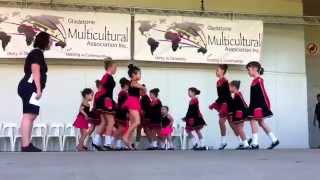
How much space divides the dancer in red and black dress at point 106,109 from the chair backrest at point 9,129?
8.78 feet

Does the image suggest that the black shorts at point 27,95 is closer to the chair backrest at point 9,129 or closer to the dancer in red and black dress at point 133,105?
the dancer in red and black dress at point 133,105

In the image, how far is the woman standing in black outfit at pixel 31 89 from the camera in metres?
9.66

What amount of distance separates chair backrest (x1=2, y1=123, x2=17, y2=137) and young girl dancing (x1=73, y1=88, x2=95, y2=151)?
1723mm

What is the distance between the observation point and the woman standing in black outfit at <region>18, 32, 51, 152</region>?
9664 millimetres

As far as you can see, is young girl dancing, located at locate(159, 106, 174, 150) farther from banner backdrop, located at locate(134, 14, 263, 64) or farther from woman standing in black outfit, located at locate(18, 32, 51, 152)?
woman standing in black outfit, located at locate(18, 32, 51, 152)

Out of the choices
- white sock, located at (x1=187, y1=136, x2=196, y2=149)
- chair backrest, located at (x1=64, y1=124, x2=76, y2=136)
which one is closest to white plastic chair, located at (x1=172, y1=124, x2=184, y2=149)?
white sock, located at (x1=187, y1=136, x2=196, y2=149)

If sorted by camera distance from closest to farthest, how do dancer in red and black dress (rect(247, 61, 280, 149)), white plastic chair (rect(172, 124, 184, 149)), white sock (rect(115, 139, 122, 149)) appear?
dancer in red and black dress (rect(247, 61, 280, 149))
white sock (rect(115, 139, 122, 149))
white plastic chair (rect(172, 124, 184, 149))

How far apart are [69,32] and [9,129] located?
274 cm

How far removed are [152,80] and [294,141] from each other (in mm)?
4622

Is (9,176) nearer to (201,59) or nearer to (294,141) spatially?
(201,59)

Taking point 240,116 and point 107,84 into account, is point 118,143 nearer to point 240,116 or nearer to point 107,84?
point 107,84

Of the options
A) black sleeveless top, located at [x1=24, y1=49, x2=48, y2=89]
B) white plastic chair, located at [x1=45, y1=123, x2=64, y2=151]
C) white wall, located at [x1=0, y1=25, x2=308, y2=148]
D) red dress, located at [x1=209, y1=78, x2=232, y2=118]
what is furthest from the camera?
white wall, located at [x1=0, y1=25, x2=308, y2=148]

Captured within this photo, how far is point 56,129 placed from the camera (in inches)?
579

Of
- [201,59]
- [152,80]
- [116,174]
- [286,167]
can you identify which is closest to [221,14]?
[201,59]
